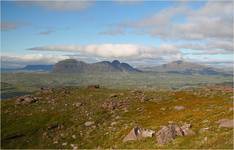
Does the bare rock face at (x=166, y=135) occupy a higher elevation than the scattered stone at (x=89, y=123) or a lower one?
higher

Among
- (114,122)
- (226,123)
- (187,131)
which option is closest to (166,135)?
(187,131)

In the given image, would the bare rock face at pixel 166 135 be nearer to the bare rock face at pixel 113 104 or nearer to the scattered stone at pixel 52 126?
the scattered stone at pixel 52 126

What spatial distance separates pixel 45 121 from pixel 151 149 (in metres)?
33.3

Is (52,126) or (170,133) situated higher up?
(170,133)

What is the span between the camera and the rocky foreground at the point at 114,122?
144 feet

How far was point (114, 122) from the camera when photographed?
63281 mm

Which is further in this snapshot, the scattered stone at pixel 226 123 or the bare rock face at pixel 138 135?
the bare rock face at pixel 138 135

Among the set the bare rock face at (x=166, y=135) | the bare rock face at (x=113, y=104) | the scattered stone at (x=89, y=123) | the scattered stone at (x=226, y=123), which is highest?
the scattered stone at (x=226, y=123)

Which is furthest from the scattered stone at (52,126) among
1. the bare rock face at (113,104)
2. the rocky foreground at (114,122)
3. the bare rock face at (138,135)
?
the bare rock face at (138,135)

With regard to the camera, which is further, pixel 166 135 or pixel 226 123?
pixel 226 123

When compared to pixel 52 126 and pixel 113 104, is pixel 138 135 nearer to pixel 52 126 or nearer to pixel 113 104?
pixel 52 126

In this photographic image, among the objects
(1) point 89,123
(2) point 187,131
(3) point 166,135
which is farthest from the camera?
(1) point 89,123

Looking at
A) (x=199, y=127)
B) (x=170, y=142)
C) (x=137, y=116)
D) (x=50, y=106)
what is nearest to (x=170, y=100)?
(x=137, y=116)

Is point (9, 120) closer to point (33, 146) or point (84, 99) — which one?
point (33, 146)
